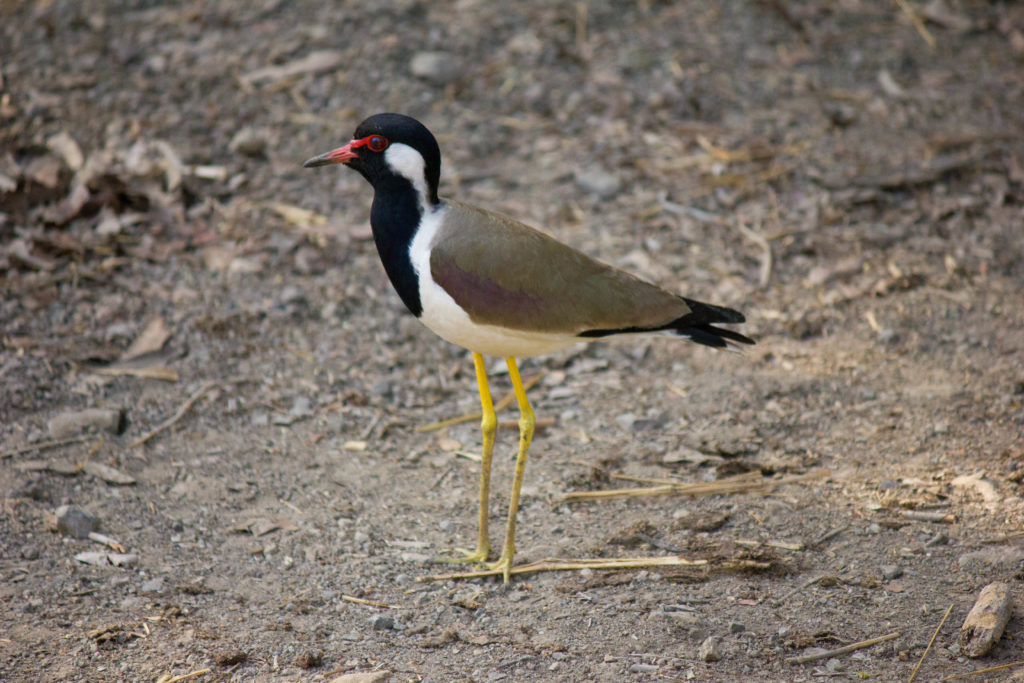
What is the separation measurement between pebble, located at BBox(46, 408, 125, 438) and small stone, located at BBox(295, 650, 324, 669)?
184 centimetres

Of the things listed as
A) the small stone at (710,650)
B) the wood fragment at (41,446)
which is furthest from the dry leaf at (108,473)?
the small stone at (710,650)

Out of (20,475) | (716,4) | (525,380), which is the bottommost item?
Answer: (525,380)

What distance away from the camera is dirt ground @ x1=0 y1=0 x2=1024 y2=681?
3.75 meters

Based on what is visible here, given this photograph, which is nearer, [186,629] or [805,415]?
[186,629]

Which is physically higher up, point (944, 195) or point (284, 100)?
point (284, 100)

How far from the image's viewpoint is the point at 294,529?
432 centimetres

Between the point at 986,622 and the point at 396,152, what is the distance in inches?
105

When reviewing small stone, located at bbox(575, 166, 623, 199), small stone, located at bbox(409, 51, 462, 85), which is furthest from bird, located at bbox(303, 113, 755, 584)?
small stone, located at bbox(409, 51, 462, 85)

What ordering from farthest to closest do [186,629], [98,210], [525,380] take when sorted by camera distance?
1. [98,210]
2. [525,380]
3. [186,629]

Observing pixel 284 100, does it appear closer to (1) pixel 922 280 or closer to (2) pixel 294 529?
(2) pixel 294 529

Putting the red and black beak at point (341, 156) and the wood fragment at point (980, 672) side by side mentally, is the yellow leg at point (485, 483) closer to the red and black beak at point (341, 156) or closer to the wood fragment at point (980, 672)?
the red and black beak at point (341, 156)

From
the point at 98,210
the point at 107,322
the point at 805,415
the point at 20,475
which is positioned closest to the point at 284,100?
the point at 98,210

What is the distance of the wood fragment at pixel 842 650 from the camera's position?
344 centimetres

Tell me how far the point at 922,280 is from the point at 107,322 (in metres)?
4.54
